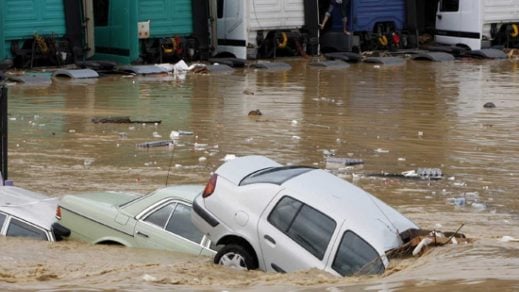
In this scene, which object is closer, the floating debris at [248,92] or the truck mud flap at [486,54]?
the floating debris at [248,92]

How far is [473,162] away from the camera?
1705 cm

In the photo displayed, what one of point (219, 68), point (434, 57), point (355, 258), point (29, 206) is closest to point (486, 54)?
point (434, 57)

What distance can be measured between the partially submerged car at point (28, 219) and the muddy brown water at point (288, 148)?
0.16 m

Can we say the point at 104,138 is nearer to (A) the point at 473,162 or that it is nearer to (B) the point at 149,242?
(A) the point at 473,162

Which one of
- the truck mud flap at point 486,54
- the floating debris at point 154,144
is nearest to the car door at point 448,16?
the truck mud flap at point 486,54

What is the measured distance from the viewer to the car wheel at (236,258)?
30.7 feet

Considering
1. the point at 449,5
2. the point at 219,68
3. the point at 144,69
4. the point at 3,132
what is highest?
the point at 449,5

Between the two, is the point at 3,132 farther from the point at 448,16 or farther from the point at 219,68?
the point at 448,16

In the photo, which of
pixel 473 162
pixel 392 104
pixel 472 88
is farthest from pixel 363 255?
pixel 472 88

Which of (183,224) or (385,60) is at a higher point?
(183,224)

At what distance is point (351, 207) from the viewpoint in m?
9.30

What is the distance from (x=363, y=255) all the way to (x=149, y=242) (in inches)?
85.9

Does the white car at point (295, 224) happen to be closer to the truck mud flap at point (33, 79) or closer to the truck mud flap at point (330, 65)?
the truck mud flap at point (33, 79)

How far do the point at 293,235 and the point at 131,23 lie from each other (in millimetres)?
22922
